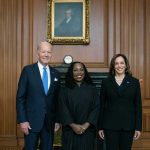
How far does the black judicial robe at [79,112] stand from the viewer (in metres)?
3.12

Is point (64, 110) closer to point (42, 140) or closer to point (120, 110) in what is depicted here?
point (42, 140)

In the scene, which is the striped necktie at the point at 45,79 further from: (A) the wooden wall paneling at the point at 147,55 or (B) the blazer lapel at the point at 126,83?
(A) the wooden wall paneling at the point at 147,55

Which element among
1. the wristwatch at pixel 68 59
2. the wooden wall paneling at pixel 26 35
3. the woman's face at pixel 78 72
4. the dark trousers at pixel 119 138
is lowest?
the dark trousers at pixel 119 138

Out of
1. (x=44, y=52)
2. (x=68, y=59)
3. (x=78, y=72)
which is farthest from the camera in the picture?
(x=68, y=59)

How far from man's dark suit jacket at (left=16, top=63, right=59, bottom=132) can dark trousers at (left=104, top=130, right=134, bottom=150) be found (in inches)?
20.6

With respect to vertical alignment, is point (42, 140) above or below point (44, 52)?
below

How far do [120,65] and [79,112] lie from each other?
54 cm

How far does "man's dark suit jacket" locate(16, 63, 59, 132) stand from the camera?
304 cm

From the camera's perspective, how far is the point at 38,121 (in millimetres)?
3066

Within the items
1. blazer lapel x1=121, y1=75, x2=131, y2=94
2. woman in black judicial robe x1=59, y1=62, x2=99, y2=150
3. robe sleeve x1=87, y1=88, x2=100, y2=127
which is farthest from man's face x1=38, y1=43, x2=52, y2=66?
blazer lapel x1=121, y1=75, x2=131, y2=94

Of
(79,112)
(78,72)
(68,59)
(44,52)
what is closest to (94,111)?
(79,112)

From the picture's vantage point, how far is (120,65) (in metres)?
3.16

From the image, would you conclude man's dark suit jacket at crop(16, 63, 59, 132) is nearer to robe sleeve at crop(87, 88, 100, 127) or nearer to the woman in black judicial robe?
the woman in black judicial robe

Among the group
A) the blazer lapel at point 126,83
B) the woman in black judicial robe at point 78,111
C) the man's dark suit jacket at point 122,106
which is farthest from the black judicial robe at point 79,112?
the blazer lapel at point 126,83
